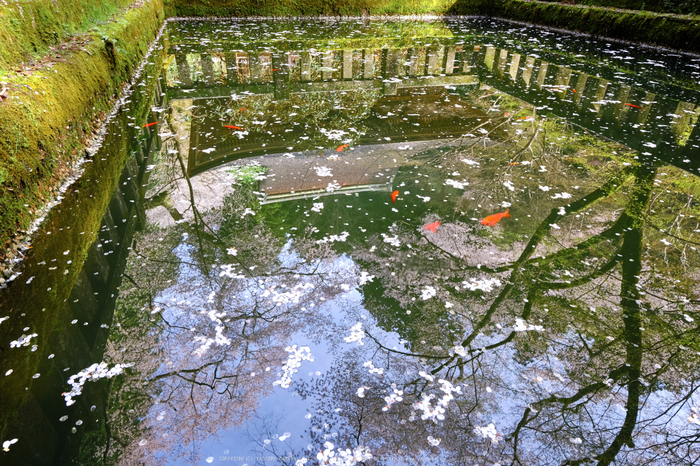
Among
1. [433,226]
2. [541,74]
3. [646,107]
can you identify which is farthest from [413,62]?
[433,226]

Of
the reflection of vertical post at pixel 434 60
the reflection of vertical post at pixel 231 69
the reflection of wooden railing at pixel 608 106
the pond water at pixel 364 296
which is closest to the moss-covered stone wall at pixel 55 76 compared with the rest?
the pond water at pixel 364 296

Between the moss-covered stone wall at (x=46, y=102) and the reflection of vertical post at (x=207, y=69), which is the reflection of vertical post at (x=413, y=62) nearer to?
the reflection of vertical post at (x=207, y=69)

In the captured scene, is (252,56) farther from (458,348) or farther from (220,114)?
(458,348)

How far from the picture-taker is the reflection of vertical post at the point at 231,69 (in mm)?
9357

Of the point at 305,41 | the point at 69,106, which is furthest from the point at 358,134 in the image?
the point at 305,41

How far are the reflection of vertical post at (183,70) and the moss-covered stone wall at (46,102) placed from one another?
4.94 feet

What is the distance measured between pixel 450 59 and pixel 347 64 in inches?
123

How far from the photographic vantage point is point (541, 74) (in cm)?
1000

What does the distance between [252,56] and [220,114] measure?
542 cm

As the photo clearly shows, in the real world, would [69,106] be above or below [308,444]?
above

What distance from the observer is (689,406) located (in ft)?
8.18

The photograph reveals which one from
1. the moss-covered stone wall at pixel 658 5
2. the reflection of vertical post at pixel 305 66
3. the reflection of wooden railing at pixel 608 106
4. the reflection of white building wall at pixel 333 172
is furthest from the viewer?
the moss-covered stone wall at pixel 658 5

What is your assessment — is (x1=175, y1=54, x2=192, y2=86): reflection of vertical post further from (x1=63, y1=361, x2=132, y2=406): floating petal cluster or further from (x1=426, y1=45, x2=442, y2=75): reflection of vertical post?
(x1=63, y1=361, x2=132, y2=406): floating petal cluster

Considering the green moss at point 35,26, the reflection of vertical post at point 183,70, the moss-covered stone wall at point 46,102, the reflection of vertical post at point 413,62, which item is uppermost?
the green moss at point 35,26
